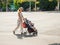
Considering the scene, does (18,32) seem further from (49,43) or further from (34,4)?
(34,4)

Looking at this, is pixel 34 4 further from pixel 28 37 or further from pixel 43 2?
pixel 28 37

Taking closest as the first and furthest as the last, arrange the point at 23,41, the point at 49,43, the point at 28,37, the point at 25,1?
the point at 49,43 → the point at 23,41 → the point at 28,37 → the point at 25,1

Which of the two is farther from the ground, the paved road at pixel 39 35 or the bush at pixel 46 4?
the paved road at pixel 39 35

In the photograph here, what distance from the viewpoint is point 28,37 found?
11.8 meters

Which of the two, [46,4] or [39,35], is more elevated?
Answer: [39,35]

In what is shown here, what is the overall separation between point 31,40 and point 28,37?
0.94m

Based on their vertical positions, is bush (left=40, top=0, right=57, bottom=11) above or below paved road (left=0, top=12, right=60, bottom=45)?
below

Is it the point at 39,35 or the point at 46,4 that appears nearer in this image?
the point at 39,35

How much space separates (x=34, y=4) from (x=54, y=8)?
14.0ft

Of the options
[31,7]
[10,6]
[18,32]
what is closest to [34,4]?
[31,7]

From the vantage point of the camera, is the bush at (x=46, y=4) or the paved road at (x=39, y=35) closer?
the paved road at (x=39, y=35)

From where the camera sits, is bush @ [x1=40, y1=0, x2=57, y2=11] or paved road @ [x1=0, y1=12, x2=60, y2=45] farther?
bush @ [x1=40, y1=0, x2=57, y2=11]

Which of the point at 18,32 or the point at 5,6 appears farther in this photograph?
the point at 5,6

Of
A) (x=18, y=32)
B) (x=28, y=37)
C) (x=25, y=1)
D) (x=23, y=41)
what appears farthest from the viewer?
(x=25, y=1)
